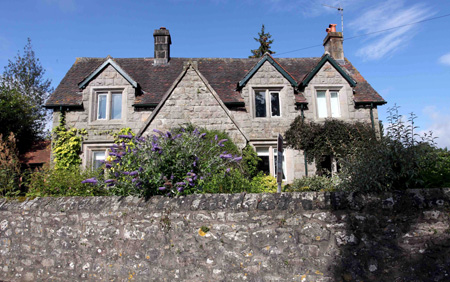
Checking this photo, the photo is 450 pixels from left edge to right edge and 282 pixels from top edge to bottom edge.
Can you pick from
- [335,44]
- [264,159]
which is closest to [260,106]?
[264,159]

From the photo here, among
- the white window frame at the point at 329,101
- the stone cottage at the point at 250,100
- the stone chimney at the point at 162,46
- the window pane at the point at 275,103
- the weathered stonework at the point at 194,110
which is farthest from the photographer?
the stone chimney at the point at 162,46

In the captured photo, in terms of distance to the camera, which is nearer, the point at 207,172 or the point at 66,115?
the point at 207,172

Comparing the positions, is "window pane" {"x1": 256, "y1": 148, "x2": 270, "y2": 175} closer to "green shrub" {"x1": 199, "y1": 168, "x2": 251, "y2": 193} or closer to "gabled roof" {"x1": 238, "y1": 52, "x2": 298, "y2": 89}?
"gabled roof" {"x1": 238, "y1": 52, "x2": 298, "y2": 89}

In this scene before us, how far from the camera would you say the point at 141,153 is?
563 centimetres

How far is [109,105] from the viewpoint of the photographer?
1484 centimetres

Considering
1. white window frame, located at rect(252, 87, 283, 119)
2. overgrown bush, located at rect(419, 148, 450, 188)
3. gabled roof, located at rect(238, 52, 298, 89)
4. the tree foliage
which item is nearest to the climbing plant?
gabled roof, located at rect(238, 52, 298, 89)

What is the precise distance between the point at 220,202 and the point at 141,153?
183 cm

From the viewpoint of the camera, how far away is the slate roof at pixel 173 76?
14.8m

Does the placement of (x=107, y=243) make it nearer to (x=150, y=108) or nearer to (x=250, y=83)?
(x=150, y=108)

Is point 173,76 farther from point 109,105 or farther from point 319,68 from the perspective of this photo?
point 319,68

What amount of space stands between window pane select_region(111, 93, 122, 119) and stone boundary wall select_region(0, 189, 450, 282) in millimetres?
9621

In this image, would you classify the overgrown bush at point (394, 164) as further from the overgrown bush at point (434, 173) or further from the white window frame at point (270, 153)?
the white window frame at point (270, 153)

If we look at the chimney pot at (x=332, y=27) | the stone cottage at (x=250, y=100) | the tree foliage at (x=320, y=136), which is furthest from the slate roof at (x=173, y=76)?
the chimney pot at (x=332, y=27)

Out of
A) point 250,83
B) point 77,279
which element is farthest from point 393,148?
point 250,83
